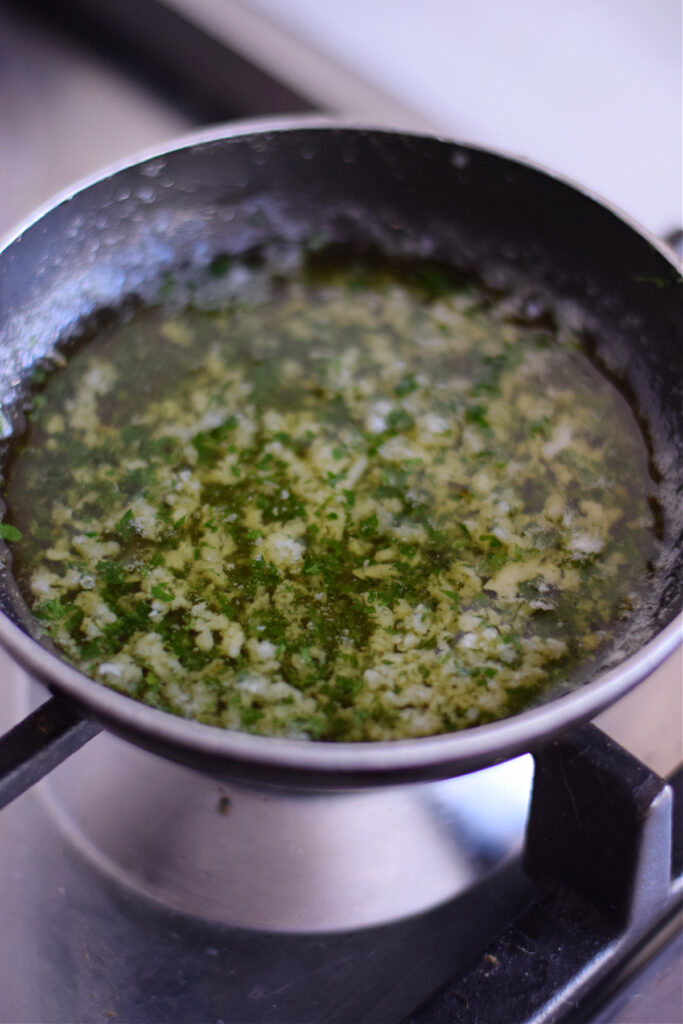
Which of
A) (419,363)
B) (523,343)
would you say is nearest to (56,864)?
(419,363)

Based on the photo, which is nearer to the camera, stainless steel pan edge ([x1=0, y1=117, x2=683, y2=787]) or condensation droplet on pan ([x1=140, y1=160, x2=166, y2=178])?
stainless steel pan edge ([x1=0, y1=117, x2=683, y2=787])

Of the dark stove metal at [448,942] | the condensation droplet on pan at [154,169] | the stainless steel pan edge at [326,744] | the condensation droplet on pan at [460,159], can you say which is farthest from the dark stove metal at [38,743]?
the condensation droplet on pan at [460,159]

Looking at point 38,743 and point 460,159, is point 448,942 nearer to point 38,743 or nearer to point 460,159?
point 38,743

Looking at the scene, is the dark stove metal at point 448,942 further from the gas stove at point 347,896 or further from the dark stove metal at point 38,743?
the dark stove metal at point 38,743

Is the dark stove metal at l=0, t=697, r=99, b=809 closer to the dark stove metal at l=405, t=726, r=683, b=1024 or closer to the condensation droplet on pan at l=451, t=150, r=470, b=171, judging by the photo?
the dark stove metal at l=405, t=726, r=683, b=1024

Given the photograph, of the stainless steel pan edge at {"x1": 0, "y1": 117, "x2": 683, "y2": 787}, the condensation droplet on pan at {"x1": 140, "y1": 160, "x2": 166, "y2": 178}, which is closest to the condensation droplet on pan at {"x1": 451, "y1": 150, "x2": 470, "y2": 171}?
the condensation droplet on pan at {"x1": 140, "y1": 160, "x2": 166, "y2": 178}

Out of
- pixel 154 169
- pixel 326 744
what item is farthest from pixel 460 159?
pixel 326 744
